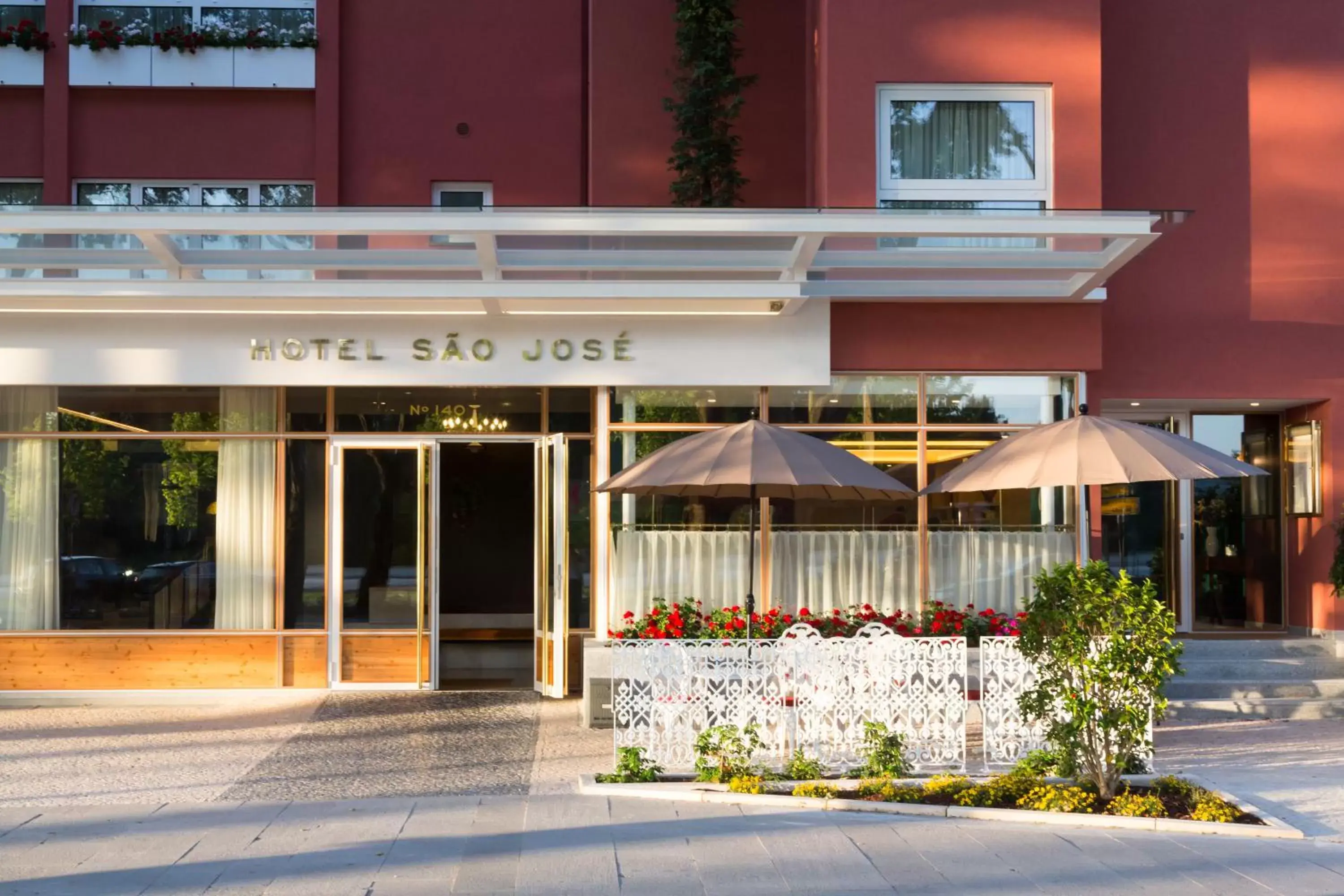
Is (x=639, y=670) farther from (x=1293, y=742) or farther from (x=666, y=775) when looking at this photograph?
(x=1293, y=742)

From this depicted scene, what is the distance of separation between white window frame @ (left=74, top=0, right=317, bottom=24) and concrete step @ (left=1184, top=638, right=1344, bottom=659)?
35.1 ft

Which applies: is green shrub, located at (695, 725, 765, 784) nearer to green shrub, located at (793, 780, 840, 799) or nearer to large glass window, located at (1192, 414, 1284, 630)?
green shrub, located at (793, 780, 840, 799)

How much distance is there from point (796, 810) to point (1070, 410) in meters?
5.56

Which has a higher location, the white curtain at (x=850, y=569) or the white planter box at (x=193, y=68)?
the white planter box at (x=193, y=68)

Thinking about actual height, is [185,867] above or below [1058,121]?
below

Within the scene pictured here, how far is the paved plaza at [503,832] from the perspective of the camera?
6.87 meters

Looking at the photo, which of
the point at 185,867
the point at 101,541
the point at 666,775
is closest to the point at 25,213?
the point at 101,541

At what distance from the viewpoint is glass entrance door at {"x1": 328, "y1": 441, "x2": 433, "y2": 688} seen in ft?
43.1

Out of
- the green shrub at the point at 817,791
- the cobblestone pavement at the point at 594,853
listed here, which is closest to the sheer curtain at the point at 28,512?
the cobblestone pavement at the point at 594,853

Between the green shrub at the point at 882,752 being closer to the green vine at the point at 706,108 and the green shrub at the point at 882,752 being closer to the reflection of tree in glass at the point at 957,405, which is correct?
the reflection of tree in glass at the point at 957,405

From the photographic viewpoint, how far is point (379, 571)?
13.3 m

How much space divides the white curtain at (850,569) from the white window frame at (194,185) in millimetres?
6424

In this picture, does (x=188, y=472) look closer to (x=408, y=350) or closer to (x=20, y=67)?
(x=408, y=350)

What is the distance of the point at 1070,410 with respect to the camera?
1252cm
